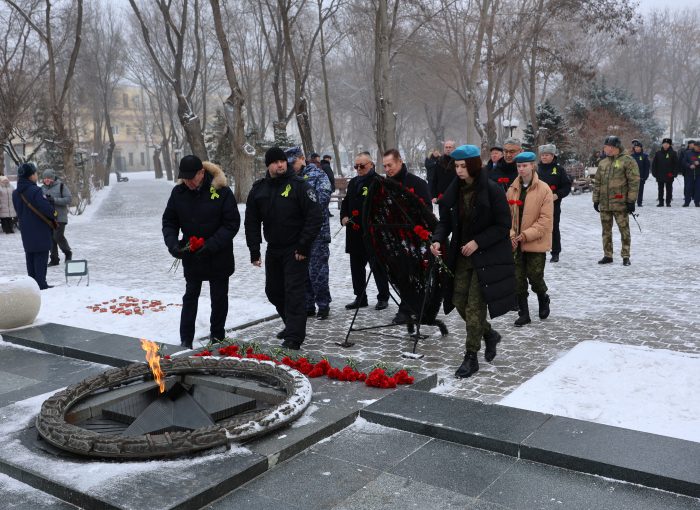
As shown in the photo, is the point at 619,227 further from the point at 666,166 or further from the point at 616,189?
the point at 666,166

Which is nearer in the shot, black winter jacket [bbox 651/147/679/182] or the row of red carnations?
the row of red carnations

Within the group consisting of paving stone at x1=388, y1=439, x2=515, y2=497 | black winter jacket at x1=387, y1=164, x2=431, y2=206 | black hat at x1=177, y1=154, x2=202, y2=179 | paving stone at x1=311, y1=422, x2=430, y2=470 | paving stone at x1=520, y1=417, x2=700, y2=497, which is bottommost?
paving stone at x1=388, y1=439, x2=515, y2=497

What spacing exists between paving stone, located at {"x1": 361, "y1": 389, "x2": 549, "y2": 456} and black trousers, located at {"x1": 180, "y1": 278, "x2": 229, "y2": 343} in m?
2.60

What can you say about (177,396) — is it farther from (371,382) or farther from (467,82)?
(467,82)

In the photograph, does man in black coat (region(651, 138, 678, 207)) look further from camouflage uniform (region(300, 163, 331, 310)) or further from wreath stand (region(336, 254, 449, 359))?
wreath stand (region(336, 254, 449, 359))

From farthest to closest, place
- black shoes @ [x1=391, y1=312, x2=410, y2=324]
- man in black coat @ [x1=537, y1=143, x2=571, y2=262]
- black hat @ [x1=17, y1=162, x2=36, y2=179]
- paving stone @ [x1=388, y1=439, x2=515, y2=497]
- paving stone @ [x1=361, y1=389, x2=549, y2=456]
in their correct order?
black hat @ [x1=17, y1=162, x2=36, y2=179] < man in black coat @ [x1=537, y1=143, x2=571, y2=262] < black shoes @ [x1=391, y1=312, x2=410, y2=324] < paving stone @ [x1=361, y1=389, x2=549, y2=456] < paving stone @ [x1=388, y1=439, x2=515, y2=497]

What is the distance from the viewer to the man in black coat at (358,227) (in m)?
8.43

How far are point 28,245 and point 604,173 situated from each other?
9301 millimetres

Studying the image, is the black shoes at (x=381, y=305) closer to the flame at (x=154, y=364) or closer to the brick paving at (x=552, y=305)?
the brick paving at (x=552, y=305)

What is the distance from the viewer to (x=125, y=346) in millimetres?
7129

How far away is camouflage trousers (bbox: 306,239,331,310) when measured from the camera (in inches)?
345

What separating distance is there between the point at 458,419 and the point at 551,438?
2.08ft

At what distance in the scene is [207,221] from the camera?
7090 millimetres

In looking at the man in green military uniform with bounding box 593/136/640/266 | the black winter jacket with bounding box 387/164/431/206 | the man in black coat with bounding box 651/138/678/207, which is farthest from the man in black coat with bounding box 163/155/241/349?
the man in black coat with bounding box 651/138/678/207
